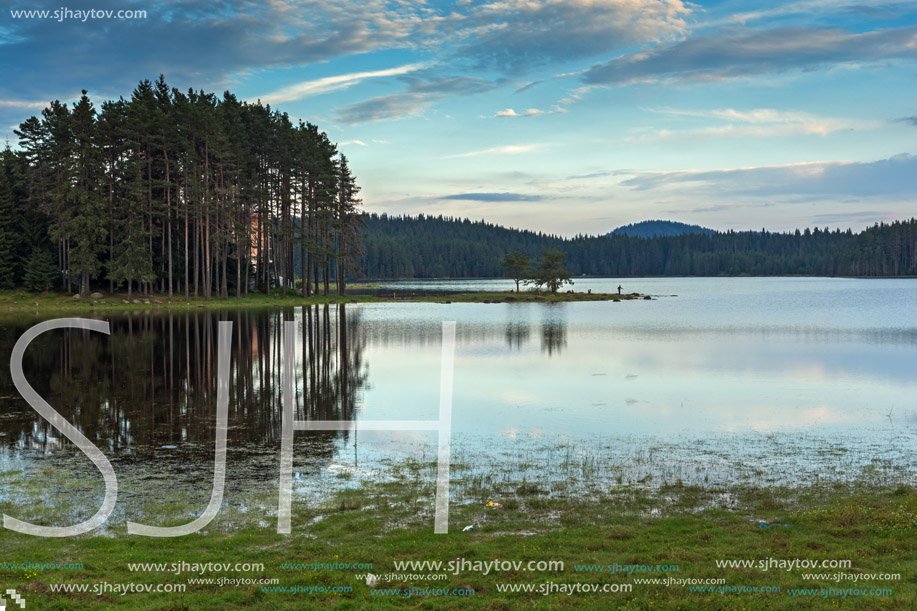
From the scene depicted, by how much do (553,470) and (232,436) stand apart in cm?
889

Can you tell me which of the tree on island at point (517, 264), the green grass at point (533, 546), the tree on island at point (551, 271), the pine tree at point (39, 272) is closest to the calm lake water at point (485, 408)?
the green grass at point (533, 546)

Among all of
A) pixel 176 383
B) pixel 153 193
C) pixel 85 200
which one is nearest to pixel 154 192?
pixel 153 193

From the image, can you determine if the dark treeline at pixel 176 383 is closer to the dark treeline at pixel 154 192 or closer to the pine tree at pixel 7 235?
the dark treeline at pixel 154 192

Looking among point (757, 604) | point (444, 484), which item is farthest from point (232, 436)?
point (757, 604)

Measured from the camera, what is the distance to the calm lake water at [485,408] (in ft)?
49.2

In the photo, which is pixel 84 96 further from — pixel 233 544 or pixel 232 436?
pixel 233 544

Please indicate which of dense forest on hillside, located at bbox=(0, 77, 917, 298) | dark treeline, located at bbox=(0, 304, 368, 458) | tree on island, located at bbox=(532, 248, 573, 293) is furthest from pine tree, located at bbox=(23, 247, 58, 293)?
tree on island, located at bbox=(532, 248, 573, 293)

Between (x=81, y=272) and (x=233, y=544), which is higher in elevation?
(x=81, y=272)

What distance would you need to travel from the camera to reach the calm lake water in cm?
1501

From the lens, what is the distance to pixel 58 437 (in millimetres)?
18156

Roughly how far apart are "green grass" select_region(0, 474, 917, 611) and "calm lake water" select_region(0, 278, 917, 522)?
1.40 m

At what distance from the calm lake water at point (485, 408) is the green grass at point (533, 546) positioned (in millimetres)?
1405

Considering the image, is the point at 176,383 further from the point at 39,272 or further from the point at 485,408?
the point at 39,272

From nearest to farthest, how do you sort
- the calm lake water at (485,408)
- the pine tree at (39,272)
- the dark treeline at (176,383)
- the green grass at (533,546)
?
the green grass at (533,546) → the calm lake water at (485,408) → the dark treeline at (176,383) → the pine tree at (39,272)
